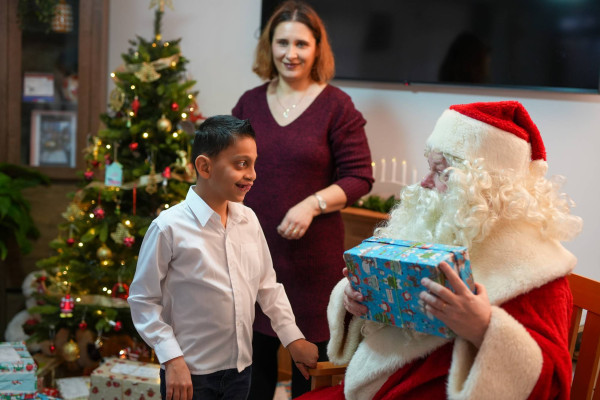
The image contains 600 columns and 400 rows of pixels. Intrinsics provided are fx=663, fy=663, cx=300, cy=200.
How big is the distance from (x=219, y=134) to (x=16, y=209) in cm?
242

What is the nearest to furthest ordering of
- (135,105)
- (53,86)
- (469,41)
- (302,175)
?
1. (302,175)
2. (469,41)
3. (135,105)
4. (53,86)

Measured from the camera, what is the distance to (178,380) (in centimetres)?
167

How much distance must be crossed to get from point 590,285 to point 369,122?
187 centimetres

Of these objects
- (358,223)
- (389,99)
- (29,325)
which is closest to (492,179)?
(358,223)

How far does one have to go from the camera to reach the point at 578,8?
9.27 ft

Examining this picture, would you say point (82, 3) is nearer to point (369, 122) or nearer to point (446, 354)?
point (369, 122)

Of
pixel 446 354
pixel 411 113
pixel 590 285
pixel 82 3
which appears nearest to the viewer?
pixel 446 354

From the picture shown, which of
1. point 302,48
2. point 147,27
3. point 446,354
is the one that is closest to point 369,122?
point 302,48

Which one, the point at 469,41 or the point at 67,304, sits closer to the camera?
the point at 469,41

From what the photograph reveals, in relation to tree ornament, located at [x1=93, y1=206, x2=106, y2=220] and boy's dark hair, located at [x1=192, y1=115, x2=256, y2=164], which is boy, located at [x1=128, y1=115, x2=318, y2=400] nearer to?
boy's dark hair, located at [x1=192, y1=115, x2=256, y2=164]

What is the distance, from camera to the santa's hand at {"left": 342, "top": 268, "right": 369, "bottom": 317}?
157 centimetres

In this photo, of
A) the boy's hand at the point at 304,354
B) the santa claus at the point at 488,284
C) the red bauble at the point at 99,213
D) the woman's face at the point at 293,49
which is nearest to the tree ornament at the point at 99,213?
the red bauble at the point at 99,213

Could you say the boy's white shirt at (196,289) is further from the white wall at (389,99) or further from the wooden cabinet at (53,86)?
the wooden cabinet at (53,86)

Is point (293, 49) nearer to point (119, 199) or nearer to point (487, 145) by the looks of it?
point (487, 145)
